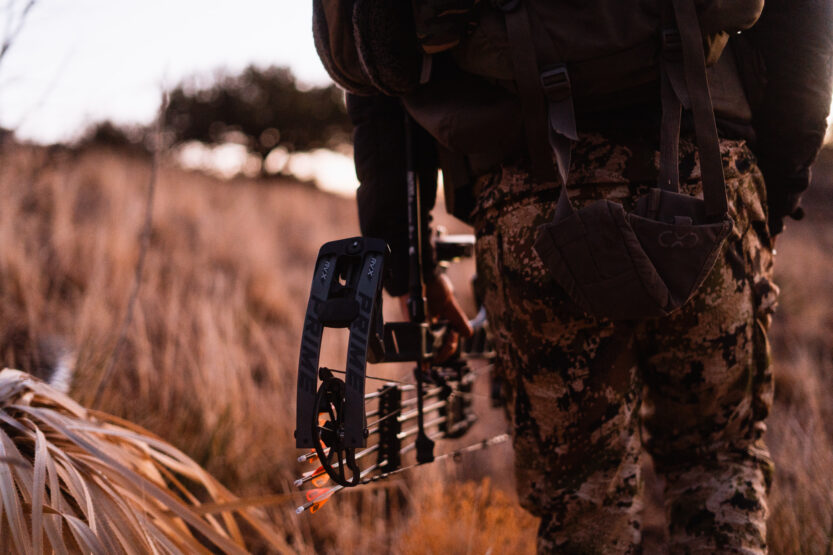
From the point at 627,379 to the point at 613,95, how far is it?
21.2 inches

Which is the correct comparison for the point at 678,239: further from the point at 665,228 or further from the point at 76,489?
the point at 76,489

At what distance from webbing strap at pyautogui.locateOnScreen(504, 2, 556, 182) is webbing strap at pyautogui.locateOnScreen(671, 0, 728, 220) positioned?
0.77 feet

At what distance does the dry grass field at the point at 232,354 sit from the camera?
1789 mm

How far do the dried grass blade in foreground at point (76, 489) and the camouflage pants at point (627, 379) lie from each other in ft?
2.19

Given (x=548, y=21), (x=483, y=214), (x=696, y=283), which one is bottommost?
(x=696, y=283)

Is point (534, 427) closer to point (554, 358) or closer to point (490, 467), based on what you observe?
point (554, 358)

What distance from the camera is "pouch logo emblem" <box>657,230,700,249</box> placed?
33.3 inches

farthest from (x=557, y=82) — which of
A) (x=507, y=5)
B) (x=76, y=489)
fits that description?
(x=76, y=489)

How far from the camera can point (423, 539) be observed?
169cm

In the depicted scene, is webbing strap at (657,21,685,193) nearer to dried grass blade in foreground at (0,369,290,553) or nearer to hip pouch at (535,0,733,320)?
hip pouch at (535,0,733,320)

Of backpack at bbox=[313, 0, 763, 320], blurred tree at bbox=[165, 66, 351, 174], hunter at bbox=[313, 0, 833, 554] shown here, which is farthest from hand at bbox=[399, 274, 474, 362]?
blurred tree at bbox=[165, 66, 351, 174]

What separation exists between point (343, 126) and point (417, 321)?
1811 centimetres

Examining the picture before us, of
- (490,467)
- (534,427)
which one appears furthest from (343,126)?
(534,427)

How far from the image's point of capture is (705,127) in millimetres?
854
